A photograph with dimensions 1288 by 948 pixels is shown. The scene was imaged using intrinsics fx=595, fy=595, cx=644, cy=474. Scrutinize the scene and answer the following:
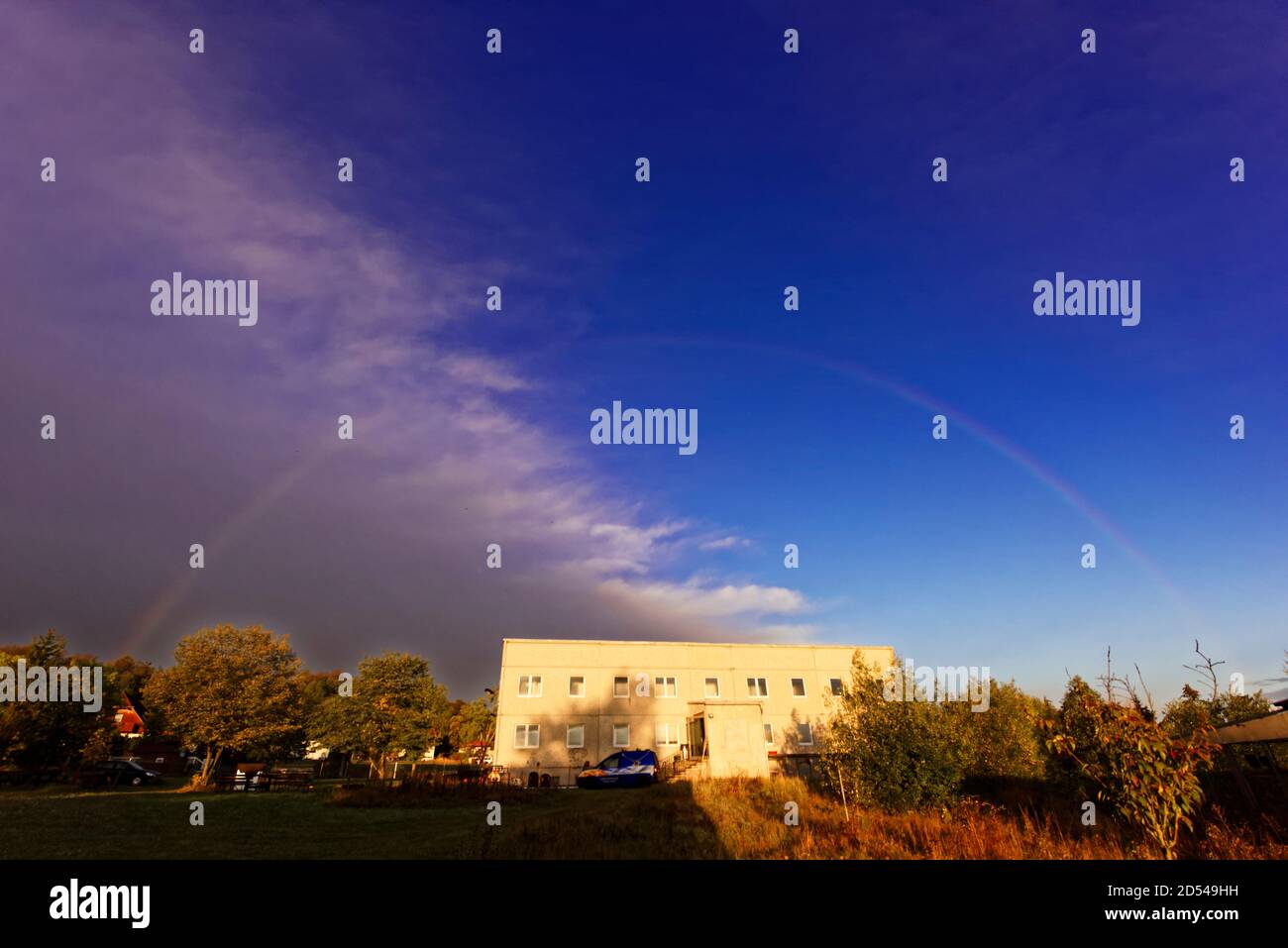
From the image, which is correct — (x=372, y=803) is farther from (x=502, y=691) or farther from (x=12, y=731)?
(x=12, y=731)

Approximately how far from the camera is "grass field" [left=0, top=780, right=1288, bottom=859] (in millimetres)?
11484

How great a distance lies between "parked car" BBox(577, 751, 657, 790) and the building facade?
14.0ft

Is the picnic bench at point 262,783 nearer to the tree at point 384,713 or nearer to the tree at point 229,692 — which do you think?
the tree at point 229,692

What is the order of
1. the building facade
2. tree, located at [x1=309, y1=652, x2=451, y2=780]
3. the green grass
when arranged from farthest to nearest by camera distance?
tree, located at [x1=309, y1=652, x2=451, y2=780]
the building facade
the green grass

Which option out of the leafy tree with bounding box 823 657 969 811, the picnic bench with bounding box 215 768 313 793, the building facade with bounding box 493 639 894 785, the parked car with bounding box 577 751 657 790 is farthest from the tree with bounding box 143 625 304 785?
the leafy tree with bounding box 823 657 969 811

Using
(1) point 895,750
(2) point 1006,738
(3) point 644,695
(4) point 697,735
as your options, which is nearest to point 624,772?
(4) point 697,735

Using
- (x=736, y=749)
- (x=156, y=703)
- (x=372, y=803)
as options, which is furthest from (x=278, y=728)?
(x=736, y=749)

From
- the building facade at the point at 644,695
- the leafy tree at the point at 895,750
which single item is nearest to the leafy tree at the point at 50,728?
the building facade at the point at 644,695

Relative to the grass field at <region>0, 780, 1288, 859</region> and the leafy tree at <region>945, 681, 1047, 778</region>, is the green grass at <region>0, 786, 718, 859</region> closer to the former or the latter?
the grass field at <region>0, 780, 1288, 859</region>

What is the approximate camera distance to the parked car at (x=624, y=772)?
3225cm

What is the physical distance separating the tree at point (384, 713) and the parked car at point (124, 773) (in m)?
10.6
